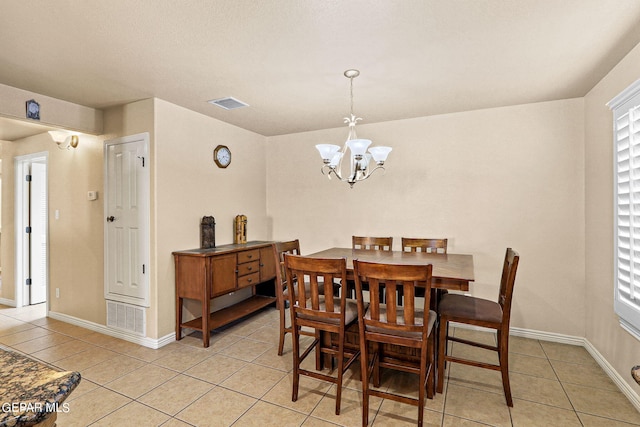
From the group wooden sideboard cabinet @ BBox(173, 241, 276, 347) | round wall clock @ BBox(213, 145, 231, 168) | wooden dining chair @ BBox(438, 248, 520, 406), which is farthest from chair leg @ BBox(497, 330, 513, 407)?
round wall clock @ BBox(213, 145, 231, 168)

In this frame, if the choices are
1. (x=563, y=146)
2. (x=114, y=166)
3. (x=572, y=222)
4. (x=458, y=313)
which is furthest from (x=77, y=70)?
(x=572, y=222)

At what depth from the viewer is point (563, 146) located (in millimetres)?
3307

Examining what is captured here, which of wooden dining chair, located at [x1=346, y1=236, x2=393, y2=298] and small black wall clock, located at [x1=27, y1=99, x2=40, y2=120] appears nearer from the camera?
small black wall clock, located at [x1=27, y1=99, x2=40, y2=120]

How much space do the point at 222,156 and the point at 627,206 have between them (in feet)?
12.8

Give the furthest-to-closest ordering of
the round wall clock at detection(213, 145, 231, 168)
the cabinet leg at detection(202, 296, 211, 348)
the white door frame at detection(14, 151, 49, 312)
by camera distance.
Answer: the white door frame at detection(14, 151, 49, 312)
the round wall clock at detection(213, 145, 231, 168)
the cabinet leg at detection(202, 296, 211, 348)

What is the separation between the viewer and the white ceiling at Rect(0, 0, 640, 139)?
6.02 ft

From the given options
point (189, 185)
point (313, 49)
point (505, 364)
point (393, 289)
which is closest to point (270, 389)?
point (393, 289)

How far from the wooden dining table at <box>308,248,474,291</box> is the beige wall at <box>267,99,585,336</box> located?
0.75 metres

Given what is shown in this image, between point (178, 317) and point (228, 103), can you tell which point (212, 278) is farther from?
point (228, 103)

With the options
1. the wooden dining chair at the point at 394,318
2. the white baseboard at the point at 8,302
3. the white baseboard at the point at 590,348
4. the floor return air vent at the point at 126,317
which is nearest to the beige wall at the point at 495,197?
the white baseboard at the point at 590,348

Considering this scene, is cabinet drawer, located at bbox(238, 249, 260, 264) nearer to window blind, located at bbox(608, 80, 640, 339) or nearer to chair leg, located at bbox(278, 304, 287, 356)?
chair leg, located at bbox(278, 304, 287, 356)

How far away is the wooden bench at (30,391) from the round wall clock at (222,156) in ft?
10.9

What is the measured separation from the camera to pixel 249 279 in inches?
151

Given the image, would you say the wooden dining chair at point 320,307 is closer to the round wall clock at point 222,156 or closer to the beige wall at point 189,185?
the beige wall at point 189,185
